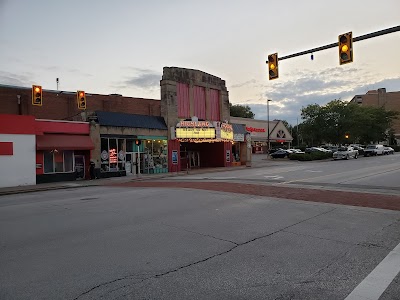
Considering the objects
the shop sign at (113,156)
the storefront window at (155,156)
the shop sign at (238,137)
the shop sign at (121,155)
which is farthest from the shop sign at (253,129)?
the shop sign at (113,156)

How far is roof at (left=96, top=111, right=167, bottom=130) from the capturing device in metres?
28.3

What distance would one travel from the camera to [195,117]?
33812 millimetres

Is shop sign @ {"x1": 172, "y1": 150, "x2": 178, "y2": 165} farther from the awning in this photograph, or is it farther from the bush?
the bush

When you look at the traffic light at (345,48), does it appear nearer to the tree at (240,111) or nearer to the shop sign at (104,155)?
the shop sign at (104,155)

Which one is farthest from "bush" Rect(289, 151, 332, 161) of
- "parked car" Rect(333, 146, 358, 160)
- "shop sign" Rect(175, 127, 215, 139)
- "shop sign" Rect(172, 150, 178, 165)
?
"shop sign" Rect(172, 150, 178, 165)

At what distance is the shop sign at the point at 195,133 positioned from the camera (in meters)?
32.9

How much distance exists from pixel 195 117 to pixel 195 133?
1.62m

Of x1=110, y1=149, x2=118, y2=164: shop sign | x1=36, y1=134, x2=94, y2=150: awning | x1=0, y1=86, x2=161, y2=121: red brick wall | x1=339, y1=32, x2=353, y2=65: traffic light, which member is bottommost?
x1=110, y1=149, x2=118, y2=164: shop sign

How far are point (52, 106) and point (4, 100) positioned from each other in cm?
623

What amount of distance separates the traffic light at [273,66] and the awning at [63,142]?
53.1 feet

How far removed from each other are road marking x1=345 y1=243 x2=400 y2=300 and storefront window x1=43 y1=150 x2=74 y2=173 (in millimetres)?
24146

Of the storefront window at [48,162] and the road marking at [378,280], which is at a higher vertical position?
the storefront window at [48,162]

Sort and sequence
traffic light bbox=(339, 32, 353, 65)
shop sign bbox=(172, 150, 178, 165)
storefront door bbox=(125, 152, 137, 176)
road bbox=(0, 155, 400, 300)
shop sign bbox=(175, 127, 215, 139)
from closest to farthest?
road bbox=(0, 155, 400, 300) < traffic light bbox=(339, 32, 353, 65) < storefront door bbox=(125, 152, 137, 176) < shop sign bbox=(175, 127, 215, 139) < shop sign bbox=(172, 150, 178, 165)

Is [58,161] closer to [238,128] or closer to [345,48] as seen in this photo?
[345,48]
